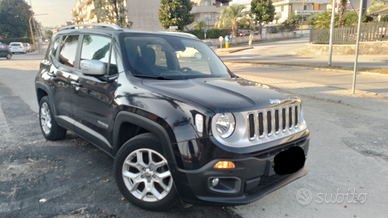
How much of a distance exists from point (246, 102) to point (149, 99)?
899 mm

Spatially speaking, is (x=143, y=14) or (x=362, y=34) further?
(x=143, y=14)

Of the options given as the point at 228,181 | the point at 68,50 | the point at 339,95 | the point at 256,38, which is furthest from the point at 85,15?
the point at 228,181

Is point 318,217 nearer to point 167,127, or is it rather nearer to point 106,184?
point 167,127

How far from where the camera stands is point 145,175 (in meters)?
2.87

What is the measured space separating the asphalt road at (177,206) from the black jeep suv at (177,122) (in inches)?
14.9

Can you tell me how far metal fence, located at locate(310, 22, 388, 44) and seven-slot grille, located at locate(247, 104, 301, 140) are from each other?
2063 centimetres

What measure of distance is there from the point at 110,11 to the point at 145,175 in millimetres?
45075

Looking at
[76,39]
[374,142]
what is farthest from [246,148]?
[374,142]

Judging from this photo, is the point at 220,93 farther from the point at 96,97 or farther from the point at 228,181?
the point at 96,97

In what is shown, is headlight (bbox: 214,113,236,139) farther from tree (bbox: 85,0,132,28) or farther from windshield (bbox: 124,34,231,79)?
tree (bbox: 85,0,132,28)

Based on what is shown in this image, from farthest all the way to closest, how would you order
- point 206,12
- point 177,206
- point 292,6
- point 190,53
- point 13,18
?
point 292,6
point 206,12
point 13,18
point 190,53
point 177,206

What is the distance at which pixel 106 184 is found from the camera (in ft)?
11.5

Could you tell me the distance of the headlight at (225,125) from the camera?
246cm

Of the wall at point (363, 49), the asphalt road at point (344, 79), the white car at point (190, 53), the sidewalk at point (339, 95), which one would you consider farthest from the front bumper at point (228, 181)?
the wall at point (363, 49)
